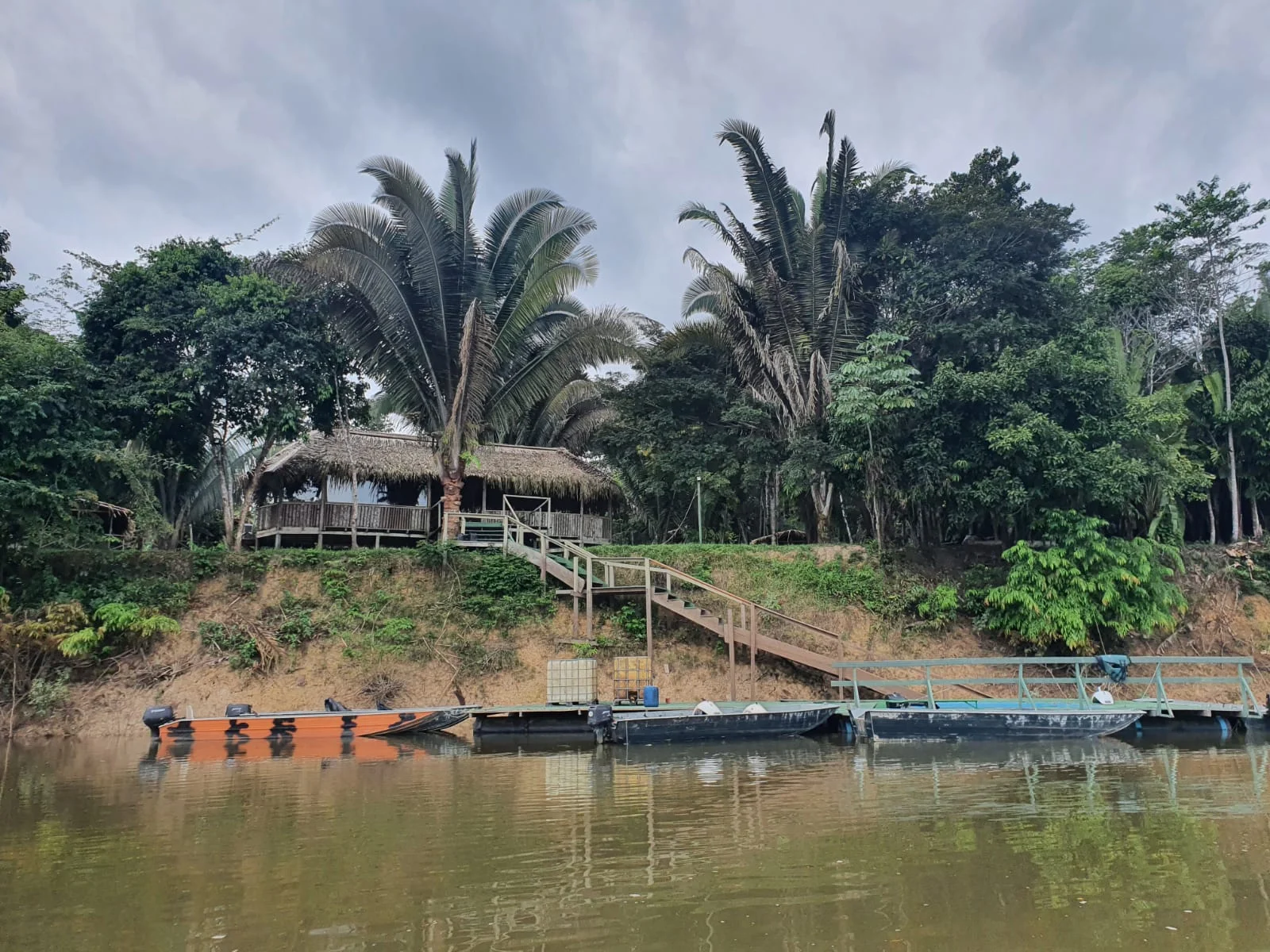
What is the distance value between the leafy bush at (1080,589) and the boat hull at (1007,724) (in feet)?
13.5

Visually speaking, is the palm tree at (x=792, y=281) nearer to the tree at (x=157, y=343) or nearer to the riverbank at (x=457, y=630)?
the riverbank at (x=457, y=630)

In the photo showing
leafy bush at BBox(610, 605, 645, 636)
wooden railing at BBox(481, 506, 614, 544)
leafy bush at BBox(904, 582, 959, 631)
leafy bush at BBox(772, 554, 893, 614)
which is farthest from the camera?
wooden railing at BBox(481, 506, 614, 544)

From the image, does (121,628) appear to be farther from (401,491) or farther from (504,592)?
(401,491)

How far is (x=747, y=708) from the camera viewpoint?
14.8 meters

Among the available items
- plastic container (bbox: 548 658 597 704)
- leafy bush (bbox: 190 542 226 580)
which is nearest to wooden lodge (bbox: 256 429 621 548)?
leafy bush (bbox: 190 542 226 580)

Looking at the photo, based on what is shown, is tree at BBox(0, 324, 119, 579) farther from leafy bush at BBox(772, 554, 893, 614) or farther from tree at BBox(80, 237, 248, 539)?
leafy bush at BBox(772, 554, 893, 614)

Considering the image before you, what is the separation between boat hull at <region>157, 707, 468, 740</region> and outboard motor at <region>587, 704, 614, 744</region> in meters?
3.03

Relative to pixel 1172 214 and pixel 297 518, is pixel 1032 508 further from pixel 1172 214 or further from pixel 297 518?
pixel 297 518

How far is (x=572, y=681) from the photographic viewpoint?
17.3 meters

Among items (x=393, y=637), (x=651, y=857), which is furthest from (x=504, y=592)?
(x=651, y=857)

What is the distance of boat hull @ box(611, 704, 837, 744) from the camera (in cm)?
1456

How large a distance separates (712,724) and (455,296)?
12.4 meters

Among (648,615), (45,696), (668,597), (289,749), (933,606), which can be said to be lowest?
(289,749)

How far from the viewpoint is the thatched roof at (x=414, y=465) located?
73.5 feet
